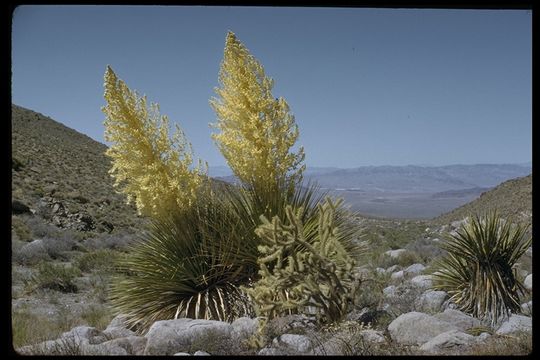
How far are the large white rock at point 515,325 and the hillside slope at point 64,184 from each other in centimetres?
900

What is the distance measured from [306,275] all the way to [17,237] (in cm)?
1196

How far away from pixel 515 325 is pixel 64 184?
22248mm

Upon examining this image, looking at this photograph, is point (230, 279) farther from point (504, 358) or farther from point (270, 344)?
point (504, 358)

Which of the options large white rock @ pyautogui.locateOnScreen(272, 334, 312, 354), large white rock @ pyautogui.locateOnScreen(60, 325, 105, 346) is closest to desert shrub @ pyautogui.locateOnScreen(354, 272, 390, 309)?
large white rock @ pyautogui.locateOnScreen(272, 334, 312, 354)

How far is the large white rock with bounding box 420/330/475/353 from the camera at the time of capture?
4312mm

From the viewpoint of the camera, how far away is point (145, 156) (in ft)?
18.1

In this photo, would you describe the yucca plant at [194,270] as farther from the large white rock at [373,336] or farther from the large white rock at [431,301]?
the large white rock at [431,301]

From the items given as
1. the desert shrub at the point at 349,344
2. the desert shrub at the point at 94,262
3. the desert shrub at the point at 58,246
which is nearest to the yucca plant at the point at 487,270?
the desert shrub at the point at 349,344

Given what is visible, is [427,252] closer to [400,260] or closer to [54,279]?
[400,260]

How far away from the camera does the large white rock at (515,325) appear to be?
197 inches

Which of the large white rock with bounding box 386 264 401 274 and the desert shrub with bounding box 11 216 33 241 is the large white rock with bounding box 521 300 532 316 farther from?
the desert shrub with bounding box 11 216 33 241

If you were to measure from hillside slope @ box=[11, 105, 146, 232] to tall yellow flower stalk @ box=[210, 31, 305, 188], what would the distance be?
749 cm

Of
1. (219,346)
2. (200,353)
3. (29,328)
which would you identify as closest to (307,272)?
(219,346)
